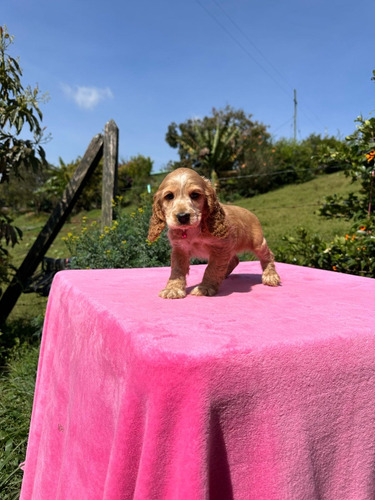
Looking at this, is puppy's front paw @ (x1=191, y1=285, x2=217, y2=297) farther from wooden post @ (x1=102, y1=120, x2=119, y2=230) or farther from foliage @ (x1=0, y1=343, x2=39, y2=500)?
wooden post @ (x1=102, y1=120, x2=119, y2=230)

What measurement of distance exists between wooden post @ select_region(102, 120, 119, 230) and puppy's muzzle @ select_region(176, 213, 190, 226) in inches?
117

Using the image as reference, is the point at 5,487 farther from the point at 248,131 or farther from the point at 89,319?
the point at 248,131

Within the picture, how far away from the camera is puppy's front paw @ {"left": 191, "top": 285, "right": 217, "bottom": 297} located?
1.71 metres

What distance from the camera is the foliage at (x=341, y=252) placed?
3043 millimetres

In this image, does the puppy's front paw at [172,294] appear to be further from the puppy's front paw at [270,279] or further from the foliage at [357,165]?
the foliage at [357,165]

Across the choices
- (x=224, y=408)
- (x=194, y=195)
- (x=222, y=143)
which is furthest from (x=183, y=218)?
(x=222, y=143)

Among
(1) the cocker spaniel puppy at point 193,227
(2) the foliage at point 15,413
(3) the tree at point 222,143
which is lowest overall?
(2) the foliage at point 15,413

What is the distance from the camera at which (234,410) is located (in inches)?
36.4

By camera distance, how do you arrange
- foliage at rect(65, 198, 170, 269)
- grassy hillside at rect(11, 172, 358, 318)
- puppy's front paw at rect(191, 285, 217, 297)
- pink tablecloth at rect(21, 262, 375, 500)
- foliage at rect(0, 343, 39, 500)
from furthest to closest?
grassy hillside at rect(11, 172, 358, 318)
foliage at rect(65, 198, 170, 269)
foliage at rect(0, 343, 39, 500)
puppy's front paw at rect(191, 285, 217, 297)
pink tablecloth at rect(21, 262, 375, 500)

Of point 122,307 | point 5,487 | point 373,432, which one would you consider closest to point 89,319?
point 122,307

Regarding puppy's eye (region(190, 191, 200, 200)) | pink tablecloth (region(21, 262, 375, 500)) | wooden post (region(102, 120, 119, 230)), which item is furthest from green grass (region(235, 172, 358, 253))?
pink tablecloth (region(21, 262, 375, 500))

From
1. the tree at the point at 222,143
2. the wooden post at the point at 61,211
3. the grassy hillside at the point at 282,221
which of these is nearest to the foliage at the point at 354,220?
the grassy hillside at the point at 282,221

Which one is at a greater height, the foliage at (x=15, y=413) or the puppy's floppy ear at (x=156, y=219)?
the puppy's floppy ear at (x=156, y=219)

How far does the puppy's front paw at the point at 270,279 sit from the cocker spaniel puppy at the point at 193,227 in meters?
0.30
